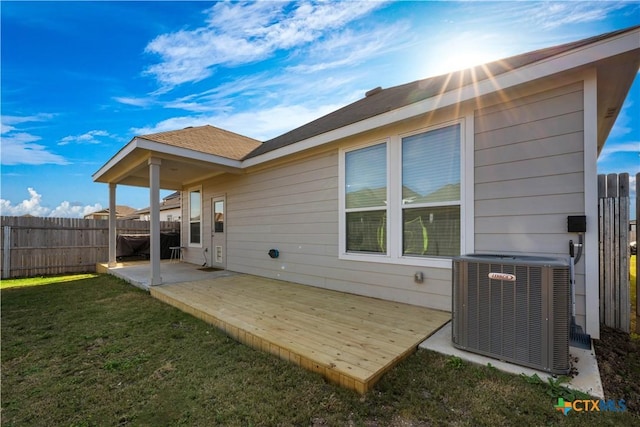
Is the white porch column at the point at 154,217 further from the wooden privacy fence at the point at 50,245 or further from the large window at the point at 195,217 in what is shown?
the wooden privacy fence at the point at 50,245

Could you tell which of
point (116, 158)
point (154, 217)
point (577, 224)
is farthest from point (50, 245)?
point (577, 224)

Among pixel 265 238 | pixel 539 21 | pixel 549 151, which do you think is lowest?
pixel 265 238

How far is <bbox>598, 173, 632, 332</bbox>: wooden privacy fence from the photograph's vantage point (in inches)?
111

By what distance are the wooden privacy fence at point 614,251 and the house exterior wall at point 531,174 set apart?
2.51 feet

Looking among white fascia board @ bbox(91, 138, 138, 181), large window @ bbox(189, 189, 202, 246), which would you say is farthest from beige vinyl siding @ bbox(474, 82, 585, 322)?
large window @ bbox(189, 189, 202, 246)

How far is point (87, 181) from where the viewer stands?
8242 millimetres

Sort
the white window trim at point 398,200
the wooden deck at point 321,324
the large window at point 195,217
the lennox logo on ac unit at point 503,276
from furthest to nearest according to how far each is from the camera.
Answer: the large window at point 195,217
the white window trim at point 398,200
the wooden deck at point 321,324
the lennox logo on ac unit at point 503,276

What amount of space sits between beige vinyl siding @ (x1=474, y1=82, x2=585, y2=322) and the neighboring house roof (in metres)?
5.02

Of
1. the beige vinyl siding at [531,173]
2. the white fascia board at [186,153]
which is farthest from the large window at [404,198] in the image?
the white fascia board at [186,153]

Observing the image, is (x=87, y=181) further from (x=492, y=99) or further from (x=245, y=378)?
(x=492, y=99)

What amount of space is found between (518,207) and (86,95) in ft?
39.5

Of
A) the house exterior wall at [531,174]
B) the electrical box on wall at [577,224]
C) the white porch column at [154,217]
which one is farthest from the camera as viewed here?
the white porch column at [154,217]

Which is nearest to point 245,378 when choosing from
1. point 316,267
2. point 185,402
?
point 185,402

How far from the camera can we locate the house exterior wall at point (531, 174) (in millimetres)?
2590
